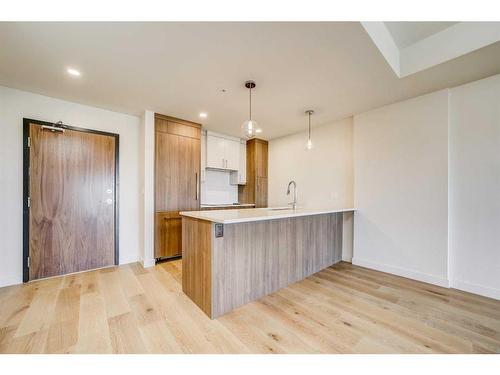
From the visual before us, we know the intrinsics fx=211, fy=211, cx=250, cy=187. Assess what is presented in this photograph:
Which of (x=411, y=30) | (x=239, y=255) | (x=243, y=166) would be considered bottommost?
(x=239, y=255)

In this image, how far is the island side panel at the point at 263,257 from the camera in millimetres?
1983

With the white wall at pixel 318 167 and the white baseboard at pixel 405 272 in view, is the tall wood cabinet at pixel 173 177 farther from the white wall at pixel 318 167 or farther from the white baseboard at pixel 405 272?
the white baseboard at pixel 405 272

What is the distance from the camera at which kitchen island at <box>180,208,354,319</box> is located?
6.33 ft

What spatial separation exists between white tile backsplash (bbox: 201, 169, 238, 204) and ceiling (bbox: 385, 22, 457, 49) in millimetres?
3709

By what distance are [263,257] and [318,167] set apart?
2407 millimetres

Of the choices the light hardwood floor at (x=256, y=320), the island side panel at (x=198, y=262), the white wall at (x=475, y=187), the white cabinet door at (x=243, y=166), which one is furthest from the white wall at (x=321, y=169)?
the island side panel at (x=198, y=262)

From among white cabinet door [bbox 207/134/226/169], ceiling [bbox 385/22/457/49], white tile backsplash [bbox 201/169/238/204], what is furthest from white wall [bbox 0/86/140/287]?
ceiling [bbox 385/22/457/49]

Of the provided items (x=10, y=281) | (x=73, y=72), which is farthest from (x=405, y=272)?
(x=10, y=281)

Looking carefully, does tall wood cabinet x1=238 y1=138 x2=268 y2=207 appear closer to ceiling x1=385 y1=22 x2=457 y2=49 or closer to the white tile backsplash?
the white tile backsplash

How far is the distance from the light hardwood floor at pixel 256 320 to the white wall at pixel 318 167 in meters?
1.65

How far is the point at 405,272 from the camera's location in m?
2.87

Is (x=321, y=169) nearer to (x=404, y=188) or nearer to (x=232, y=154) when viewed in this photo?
(x=404, y=188)

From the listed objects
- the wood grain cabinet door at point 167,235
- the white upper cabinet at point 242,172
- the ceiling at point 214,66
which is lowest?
the wood grain cabinet door at point 167,235
